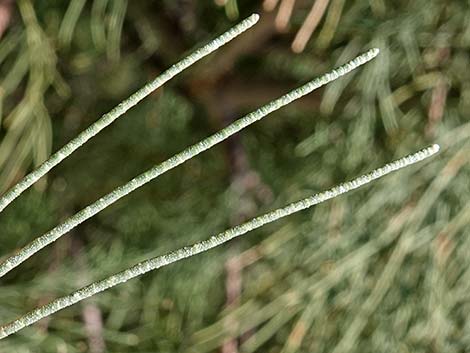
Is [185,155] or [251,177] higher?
[251,177]

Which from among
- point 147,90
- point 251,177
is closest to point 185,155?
point 147,90

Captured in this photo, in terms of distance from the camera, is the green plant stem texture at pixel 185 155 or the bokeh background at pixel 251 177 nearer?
the green plant stem texture at pixel 185 155

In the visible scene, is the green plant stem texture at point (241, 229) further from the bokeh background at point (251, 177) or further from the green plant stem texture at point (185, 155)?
the bokeh background at point (251, 177)

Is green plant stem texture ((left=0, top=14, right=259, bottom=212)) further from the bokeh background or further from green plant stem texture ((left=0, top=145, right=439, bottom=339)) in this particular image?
the bokeh background

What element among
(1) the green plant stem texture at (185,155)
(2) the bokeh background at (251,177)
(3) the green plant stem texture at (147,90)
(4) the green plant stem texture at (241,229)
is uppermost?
(2) the bokeh background at (251,177)

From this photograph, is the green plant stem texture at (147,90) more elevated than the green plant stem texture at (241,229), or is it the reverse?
the green plant stem texture at (147,90)

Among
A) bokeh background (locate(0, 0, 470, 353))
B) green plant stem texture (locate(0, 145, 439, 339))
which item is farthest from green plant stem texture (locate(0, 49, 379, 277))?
bokeh background (locate(0, 0, 470, 353))

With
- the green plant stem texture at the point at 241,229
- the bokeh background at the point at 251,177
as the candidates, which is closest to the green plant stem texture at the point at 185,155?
the green plant stem texture at the point at 241,229

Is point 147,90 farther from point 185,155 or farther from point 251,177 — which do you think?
point 251,177

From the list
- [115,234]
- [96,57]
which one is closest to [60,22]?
[96,57]
